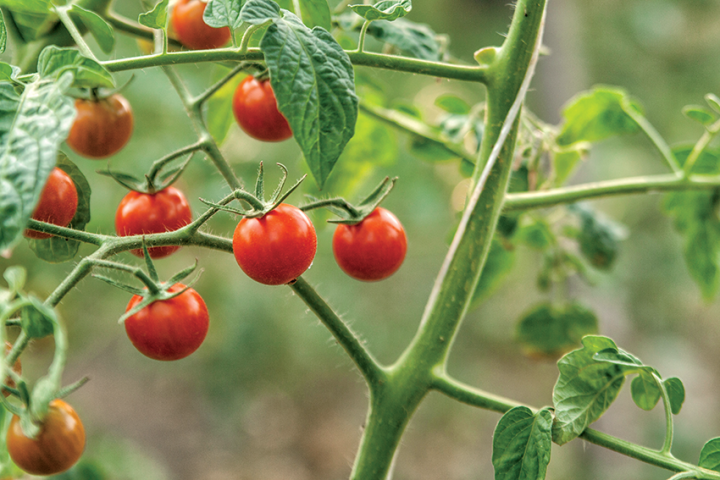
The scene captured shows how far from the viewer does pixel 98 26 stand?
0.53 m

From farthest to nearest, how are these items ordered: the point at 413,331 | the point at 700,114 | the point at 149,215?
the point at 413,331 → the point at 700,114 → the point at 149,215

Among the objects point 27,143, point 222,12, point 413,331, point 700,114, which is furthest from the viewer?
point 413,331

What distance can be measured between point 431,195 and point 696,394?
6.08 ft

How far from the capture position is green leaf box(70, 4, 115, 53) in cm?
50

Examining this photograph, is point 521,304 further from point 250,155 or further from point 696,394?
point 250,155

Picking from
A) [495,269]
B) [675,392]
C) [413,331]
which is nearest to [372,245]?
[675,392]

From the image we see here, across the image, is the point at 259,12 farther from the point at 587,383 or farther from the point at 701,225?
the point at 701,225

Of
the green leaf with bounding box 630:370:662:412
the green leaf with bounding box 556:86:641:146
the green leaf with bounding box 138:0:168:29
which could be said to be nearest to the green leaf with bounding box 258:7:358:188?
the green leaf with bounding box 138:0:168:29

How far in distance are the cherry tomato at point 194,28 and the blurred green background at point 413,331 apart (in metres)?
1.19

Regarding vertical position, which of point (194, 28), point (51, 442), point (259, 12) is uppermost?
point (194, 28)

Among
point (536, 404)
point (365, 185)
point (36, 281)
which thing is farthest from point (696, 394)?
point (36, 281)

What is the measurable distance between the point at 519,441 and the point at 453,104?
0.57 m

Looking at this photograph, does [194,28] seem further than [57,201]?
Yes

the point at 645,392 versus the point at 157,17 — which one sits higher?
the point at 157,17
